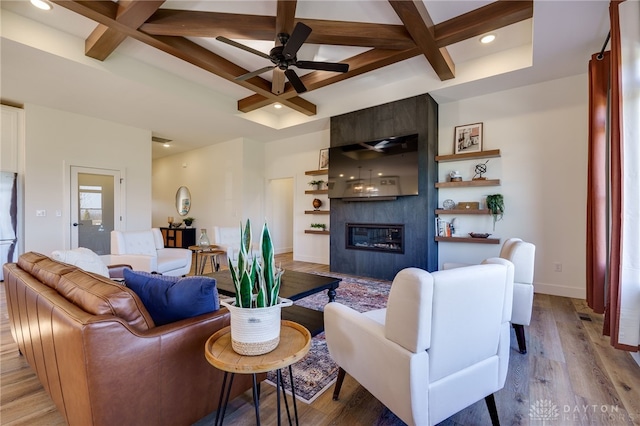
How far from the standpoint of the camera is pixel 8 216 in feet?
14.0

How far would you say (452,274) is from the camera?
1.11m

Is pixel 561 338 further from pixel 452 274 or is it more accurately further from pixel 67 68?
pixel 67 68

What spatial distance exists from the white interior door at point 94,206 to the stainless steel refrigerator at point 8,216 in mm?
716

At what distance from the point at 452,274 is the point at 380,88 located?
4144mm

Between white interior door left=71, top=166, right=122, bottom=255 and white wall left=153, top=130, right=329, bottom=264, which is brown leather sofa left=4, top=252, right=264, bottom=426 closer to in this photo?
white interior door left=71, top=166, right=122, bottom=255

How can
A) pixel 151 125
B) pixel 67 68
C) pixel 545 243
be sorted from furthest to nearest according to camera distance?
pixel 151 125
pixel 545 243
pixel 67 68

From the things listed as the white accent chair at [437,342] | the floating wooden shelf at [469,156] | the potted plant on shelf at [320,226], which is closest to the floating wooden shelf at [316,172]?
the potted plant on shelf at [320,226]

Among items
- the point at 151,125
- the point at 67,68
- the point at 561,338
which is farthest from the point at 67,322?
the point at 151,125

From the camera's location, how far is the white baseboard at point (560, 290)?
3.56 metres

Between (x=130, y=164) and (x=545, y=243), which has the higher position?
(x=130, y=164)

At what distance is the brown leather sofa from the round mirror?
6.61m

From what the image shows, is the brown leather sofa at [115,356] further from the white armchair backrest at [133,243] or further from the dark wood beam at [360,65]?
the dark wood beam at [360,65]

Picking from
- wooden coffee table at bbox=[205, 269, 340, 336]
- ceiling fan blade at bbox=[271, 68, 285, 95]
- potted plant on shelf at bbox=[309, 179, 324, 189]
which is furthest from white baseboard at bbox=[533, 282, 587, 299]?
ceiling fan blade at bbox=[271, 68, 285, 95]

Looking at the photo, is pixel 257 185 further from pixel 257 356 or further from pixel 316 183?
pixel 257 356
